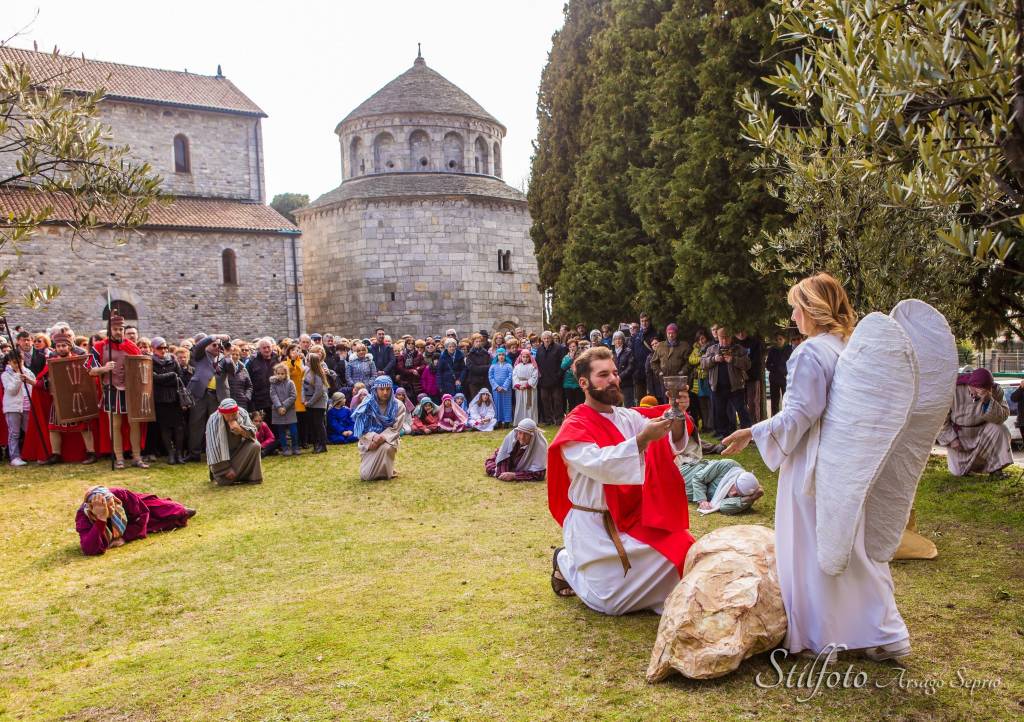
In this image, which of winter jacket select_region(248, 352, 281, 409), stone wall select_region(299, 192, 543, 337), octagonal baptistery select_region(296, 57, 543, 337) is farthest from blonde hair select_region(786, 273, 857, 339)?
stone wall select_region(299, 192, 543, 337)

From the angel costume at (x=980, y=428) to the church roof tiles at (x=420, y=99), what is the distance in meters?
27.4

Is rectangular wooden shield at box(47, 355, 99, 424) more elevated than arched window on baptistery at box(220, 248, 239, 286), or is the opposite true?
arched window on baptistery at box(220, 248, 239, 286)

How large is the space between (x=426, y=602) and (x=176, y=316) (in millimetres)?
28681

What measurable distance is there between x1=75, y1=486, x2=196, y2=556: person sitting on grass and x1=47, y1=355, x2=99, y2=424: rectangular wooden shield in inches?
164

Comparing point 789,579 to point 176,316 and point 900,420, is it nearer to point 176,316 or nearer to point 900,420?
point 900,420

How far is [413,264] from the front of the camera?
30.9 meters

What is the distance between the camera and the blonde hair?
4.21m

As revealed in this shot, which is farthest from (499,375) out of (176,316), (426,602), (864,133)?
(176,316)

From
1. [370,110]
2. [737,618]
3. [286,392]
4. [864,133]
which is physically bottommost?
[737,618]

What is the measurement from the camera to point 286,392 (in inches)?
506

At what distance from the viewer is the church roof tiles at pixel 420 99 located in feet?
108

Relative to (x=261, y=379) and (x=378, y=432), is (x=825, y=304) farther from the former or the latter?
(x=261, y=379)

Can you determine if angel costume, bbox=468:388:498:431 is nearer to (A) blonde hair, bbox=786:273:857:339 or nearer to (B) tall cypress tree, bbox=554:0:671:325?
(B) tall cypress tree, bbox=554:0:671:325

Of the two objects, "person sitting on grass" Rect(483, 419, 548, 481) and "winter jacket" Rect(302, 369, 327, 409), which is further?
"winter jacket" Rect(302, 369, 327, 409)
